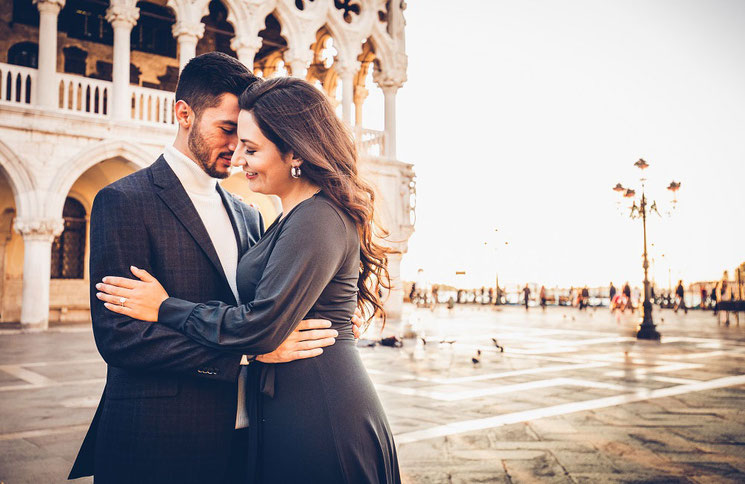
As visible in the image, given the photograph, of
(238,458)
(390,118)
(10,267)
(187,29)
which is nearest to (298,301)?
(238,458)

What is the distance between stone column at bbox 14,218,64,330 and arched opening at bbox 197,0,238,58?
9138mm

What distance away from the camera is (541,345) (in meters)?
13.1

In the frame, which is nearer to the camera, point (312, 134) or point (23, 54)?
point (312, 134)

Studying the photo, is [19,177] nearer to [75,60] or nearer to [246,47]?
[75,60]

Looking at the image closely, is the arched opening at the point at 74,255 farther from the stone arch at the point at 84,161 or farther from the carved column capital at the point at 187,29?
the carved column capital at the point at 187,29

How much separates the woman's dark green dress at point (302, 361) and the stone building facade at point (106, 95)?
1556 cm

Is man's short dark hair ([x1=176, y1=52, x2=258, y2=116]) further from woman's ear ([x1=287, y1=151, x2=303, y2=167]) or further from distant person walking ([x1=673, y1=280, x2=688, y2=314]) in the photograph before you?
distant person walking ([x1=673, y1=280, x2=688, y2=314])

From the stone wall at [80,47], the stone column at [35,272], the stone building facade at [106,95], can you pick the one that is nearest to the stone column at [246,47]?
the stone building facade at [106,95]

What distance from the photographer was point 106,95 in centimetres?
1836

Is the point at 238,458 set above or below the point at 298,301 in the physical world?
below

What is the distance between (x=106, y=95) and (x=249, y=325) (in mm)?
18920

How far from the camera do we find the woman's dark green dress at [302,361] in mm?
1787

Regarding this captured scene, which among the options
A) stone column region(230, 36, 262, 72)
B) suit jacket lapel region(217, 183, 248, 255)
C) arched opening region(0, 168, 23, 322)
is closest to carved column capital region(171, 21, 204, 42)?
stone column region(230, 36, 262, 72)

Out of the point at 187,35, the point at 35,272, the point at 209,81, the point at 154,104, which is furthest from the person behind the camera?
the point at 187,35
